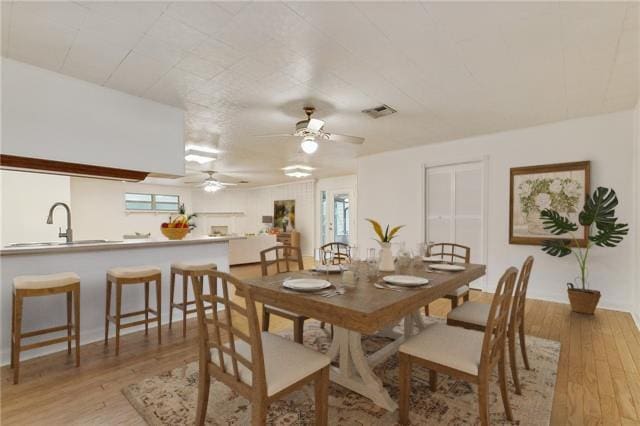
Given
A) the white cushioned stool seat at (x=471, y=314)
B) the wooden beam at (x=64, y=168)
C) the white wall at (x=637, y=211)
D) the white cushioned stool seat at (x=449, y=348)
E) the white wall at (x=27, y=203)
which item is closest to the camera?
the white cushioned stool seat at (x=449, y=348)

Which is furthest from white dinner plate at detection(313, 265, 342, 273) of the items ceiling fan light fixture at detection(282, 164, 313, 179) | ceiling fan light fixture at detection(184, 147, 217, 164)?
ceiling fan light fixture at detection(282, 164, 313, 179)

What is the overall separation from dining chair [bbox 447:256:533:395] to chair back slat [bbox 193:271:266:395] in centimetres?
155

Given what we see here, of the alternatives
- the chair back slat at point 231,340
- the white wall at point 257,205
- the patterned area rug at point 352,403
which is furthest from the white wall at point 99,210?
the chair back slat at point 231,340

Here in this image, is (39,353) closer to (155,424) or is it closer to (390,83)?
(155,424)

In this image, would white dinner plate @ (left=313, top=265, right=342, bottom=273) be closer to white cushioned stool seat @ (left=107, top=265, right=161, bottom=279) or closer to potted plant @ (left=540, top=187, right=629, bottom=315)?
white cushioned stool seat @ (left=107, top=265, right=161, bottom=279)

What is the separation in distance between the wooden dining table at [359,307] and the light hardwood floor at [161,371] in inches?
37.8

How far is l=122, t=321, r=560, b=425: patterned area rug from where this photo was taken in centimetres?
171

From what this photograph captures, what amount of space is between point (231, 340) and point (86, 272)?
2.33 metres

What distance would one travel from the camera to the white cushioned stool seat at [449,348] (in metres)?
1.53

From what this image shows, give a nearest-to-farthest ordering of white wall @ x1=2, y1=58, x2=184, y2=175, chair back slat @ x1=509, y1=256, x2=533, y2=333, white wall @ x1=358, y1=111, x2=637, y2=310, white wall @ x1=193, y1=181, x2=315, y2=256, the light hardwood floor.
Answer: the light hardwood floor, chair back slat @ x1=509, y1=256, x2=533, y2=333, white wall @ x1=2, y1=58, x2=184, y2=175, white wall @ x1=358, y1=111, x2=637, y2=310, white wall @ x1=193, y1=181, x2=315, y2=256

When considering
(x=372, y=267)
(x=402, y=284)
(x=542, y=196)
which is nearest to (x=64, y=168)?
(x=372, y=267)

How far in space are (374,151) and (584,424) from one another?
4685 millimetres

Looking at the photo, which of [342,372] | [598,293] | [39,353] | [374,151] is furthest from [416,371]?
[374,151]

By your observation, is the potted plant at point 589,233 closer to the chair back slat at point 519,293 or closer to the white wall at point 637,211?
the white wall at point 637,211
